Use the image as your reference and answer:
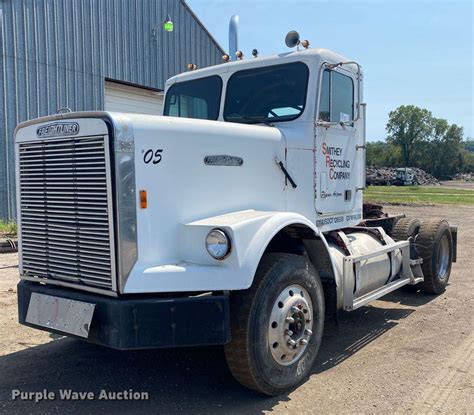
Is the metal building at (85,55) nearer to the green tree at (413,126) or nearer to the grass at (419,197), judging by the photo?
the grass at (419,197)

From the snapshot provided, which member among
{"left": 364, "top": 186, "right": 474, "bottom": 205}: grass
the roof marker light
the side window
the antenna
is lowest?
{"left": 364, "top": 186, "right": 474, "bottom": 205}: grass

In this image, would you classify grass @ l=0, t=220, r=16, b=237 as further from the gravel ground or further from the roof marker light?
the roof marker light

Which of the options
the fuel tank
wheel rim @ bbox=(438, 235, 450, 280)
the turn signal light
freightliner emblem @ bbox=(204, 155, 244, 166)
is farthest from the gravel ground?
freightliner emblem @ bbox=(204, 155, 244, 166)

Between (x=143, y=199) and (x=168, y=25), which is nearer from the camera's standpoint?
(x=143, y=199)

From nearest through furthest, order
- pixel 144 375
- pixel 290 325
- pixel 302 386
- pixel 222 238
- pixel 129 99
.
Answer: pixel 222 238, pixel 290 325, pixel 302 386, pixel 144 375, pixel 129 99

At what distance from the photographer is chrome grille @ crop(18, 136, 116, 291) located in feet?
11.2

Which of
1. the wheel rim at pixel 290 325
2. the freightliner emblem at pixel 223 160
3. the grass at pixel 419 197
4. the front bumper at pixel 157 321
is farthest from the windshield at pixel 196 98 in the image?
the grass at pixel 419 197

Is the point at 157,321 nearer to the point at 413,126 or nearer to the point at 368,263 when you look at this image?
the point at 368,263

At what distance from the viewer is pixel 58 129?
3.67 metres

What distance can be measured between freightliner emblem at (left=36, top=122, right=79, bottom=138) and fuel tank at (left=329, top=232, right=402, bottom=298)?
2.53 m

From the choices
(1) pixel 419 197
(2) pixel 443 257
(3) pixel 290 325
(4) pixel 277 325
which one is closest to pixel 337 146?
(3) pixel 290 325

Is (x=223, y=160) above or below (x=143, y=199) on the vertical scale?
above

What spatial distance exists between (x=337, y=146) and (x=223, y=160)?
1.82m

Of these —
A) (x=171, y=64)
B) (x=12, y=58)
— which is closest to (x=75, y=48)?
(x=12, y=58)
